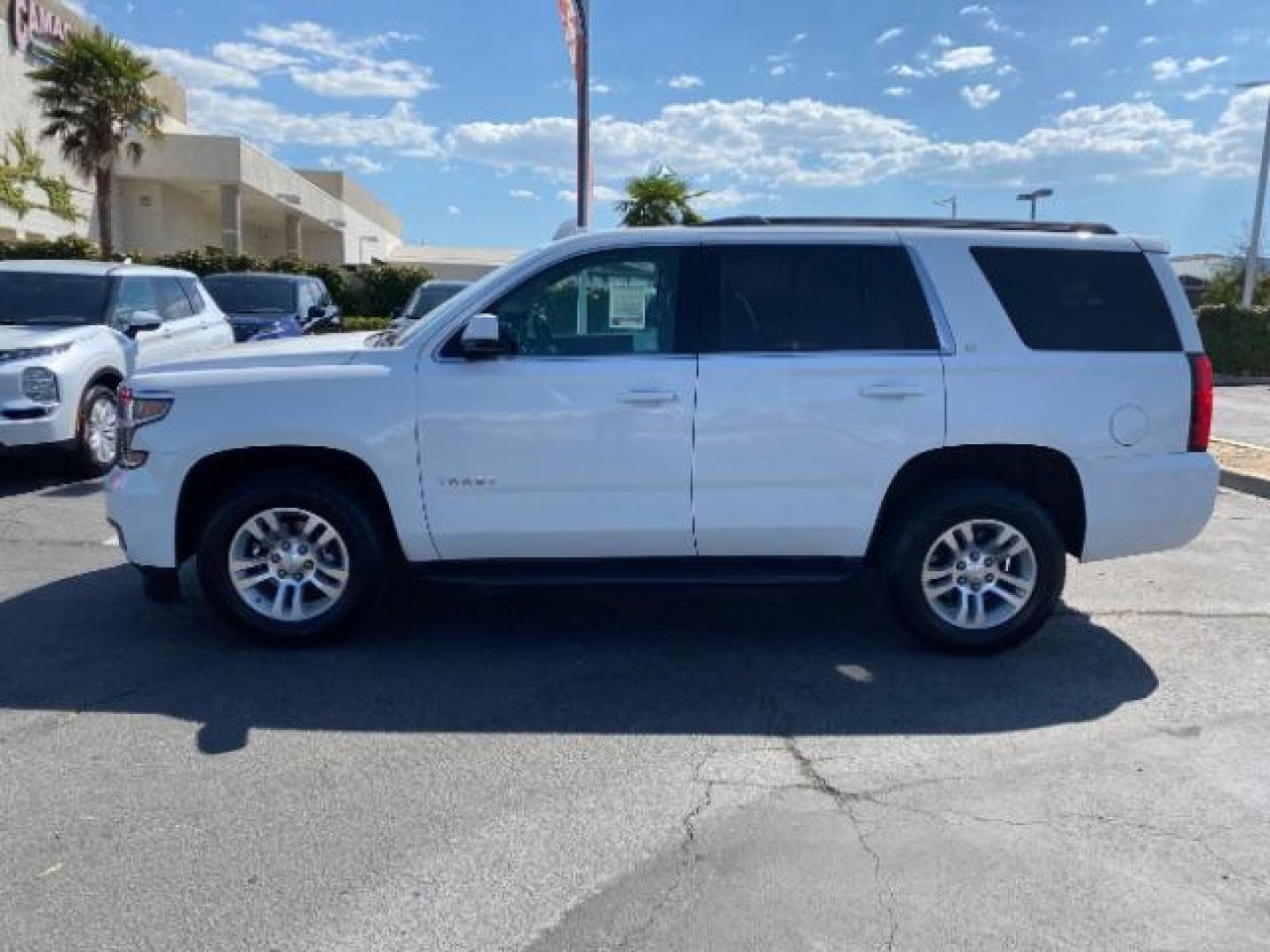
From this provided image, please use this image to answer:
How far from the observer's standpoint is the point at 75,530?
23.2ft

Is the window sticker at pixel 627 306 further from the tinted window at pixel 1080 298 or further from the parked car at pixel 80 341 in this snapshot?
the parked car at pixel 80 341

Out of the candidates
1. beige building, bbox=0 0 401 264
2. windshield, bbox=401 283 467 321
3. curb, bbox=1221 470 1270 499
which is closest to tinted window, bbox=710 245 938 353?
curb, bbox=1221 470 1270 499

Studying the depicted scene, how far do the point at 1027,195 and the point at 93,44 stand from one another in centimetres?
2912

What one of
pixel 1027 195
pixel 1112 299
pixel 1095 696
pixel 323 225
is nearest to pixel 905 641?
pixel 1095 696

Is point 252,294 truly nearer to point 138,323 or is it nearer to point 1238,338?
point 138,323

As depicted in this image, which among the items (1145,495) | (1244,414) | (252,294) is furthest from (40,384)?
(1244,414)

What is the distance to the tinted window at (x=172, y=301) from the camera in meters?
9.95

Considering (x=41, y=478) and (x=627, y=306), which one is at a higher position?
(x=627, y=306)

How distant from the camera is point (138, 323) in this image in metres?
8.84

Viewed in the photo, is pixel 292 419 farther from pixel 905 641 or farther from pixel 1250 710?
pixel 1250 710

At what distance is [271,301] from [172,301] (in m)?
3.86

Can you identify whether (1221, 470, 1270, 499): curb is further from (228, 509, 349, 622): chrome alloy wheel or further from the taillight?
(228, 509, 349, 622): chrome alloy wheel

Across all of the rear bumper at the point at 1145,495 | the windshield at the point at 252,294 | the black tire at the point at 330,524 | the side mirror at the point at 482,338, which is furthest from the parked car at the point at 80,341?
the rear bumper at the point at 1145,495

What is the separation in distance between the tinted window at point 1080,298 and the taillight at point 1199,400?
5.2 inches
